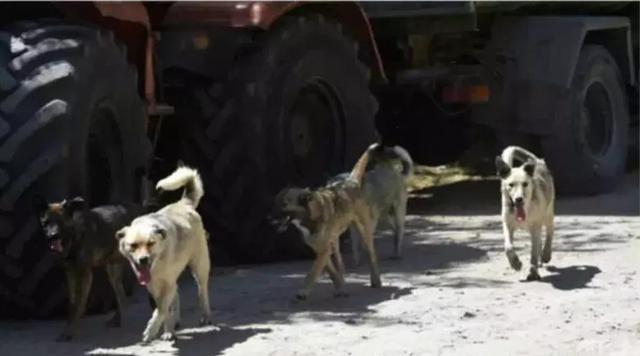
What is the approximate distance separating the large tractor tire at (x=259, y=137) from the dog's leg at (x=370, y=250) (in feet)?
2.65

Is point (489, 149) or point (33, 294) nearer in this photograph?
point (33, 294)

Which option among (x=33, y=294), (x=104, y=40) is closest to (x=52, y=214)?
(x=33, y=294)

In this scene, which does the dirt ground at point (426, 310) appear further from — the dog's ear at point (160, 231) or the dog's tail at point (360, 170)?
the dog's tail at point (360, 170)

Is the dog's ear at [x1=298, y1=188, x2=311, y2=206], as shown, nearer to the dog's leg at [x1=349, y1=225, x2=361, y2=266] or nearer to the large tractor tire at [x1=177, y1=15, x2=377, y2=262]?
the large tractor tire at [x1=177, y1=15, x2=377, y2=262]

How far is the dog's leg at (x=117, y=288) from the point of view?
7961mm

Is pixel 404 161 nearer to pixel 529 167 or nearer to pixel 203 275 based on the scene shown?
pixel 529 167

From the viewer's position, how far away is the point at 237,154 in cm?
991

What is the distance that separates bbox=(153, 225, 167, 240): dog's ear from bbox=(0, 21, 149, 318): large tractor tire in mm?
701

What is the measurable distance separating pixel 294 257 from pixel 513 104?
3740 millimetres

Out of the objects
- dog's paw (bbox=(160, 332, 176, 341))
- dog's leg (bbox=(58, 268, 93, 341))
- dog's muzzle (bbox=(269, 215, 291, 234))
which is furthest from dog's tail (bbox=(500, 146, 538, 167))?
dog's leg (bbox=(58, 268, 93, 341))

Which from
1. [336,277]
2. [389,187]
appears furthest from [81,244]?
[389,187]

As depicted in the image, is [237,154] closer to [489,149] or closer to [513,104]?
[513,104]

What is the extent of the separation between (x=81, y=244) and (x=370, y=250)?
2.16 m

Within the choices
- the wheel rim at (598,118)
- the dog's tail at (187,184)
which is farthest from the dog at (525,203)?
the wheel rim at (598,118)
